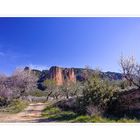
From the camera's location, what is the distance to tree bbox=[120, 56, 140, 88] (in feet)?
42.6

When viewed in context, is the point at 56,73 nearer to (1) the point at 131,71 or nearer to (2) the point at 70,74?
(2) the point at 70,74

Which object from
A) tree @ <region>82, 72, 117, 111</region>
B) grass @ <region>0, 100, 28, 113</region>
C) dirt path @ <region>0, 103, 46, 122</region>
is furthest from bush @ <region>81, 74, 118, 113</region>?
grass @ <region>0, 100, 28, 113</region>

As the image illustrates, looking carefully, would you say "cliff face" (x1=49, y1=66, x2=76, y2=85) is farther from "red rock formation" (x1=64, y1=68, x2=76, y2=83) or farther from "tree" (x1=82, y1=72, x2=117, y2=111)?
"tree" (x1=82, y1=72, x2=117, y2=111)

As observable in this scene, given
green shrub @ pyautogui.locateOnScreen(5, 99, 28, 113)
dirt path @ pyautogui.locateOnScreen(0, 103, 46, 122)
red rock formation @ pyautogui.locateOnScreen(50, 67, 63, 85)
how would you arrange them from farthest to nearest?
green shrub @ pyautogui.locateOnScreen(5, 99, 28, 113) < red rock formation @ pyautogui.locateOnScreen(50, 67, 63, 85) < dirt path @ pyautogui.locateOnScreen(0, 103, 46, 122)

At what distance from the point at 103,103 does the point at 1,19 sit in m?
4.61

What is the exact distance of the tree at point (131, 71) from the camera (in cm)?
1298

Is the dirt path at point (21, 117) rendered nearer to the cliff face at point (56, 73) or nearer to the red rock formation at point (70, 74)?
the cliff face at point (56, 73)

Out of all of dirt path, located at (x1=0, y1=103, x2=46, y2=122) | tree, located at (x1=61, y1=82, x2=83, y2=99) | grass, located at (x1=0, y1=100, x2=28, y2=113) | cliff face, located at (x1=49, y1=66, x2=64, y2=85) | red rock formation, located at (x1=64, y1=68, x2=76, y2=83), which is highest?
cliff face, located at (x1=49, y1=66, x2=64, y2=85)

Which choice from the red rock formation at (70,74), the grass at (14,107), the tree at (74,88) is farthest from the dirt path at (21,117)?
the red rock formation at (70,74)

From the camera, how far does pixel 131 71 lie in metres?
13.4

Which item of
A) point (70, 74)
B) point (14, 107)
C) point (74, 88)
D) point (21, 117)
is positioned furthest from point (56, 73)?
point (21, 117)
